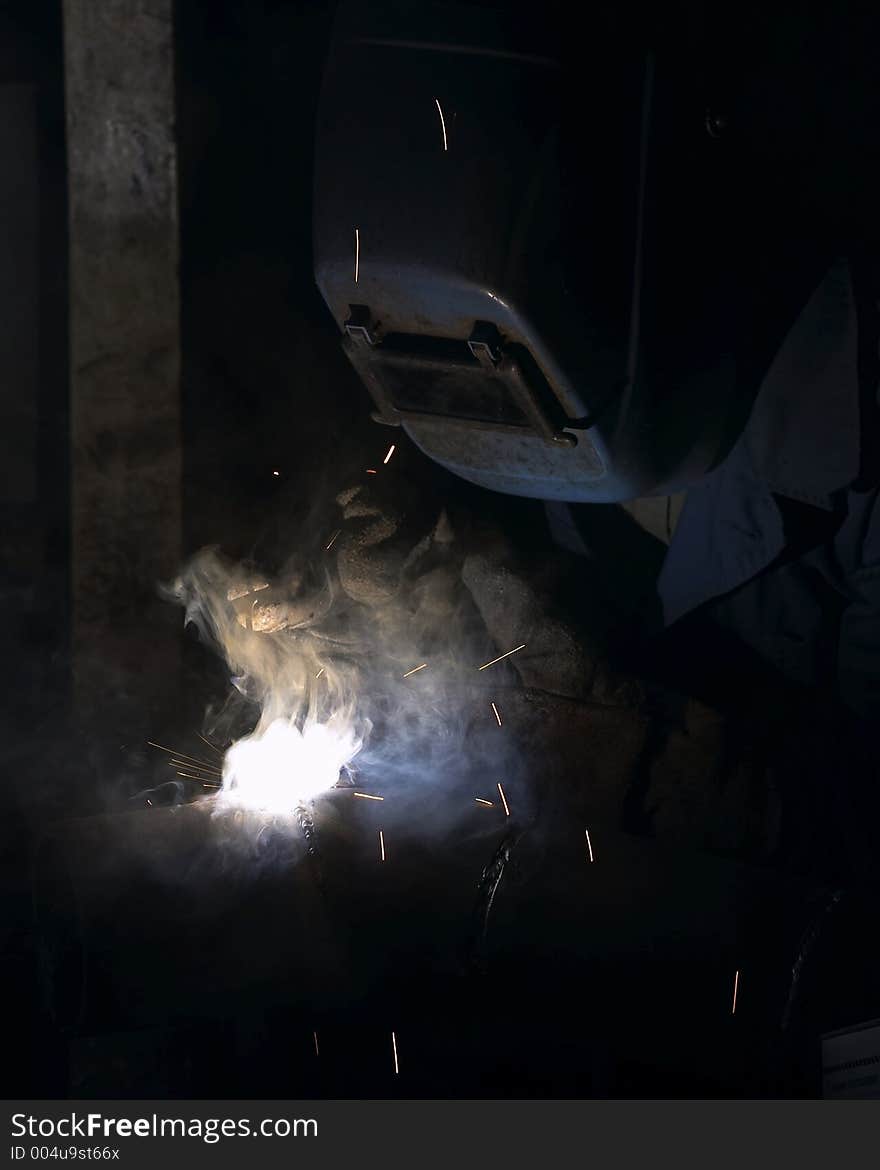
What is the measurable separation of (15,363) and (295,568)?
1964 mm

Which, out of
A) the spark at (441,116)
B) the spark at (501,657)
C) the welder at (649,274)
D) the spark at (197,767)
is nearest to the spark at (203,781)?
the spark at (197,767)

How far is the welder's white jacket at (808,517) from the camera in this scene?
2.07 metres

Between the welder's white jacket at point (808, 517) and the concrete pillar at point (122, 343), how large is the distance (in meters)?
1.65

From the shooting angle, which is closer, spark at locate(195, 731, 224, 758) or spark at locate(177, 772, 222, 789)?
spark at locate(177, 772, 222, 789)

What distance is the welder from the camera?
5.60 feet

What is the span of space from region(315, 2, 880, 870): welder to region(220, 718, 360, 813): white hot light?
71 centimetres

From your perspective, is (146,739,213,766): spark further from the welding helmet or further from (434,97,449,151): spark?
(434,97,449,151): spark

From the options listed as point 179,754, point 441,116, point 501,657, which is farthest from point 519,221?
point 179,754

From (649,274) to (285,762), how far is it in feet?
4.37

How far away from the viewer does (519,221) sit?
1.69m

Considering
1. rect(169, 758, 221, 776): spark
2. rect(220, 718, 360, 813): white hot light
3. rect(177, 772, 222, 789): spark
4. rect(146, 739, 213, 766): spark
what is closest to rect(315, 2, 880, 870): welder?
rect(220, 718, 360, 813): white hot light

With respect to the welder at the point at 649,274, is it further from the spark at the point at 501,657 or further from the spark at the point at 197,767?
the spark at the point at 197,767
